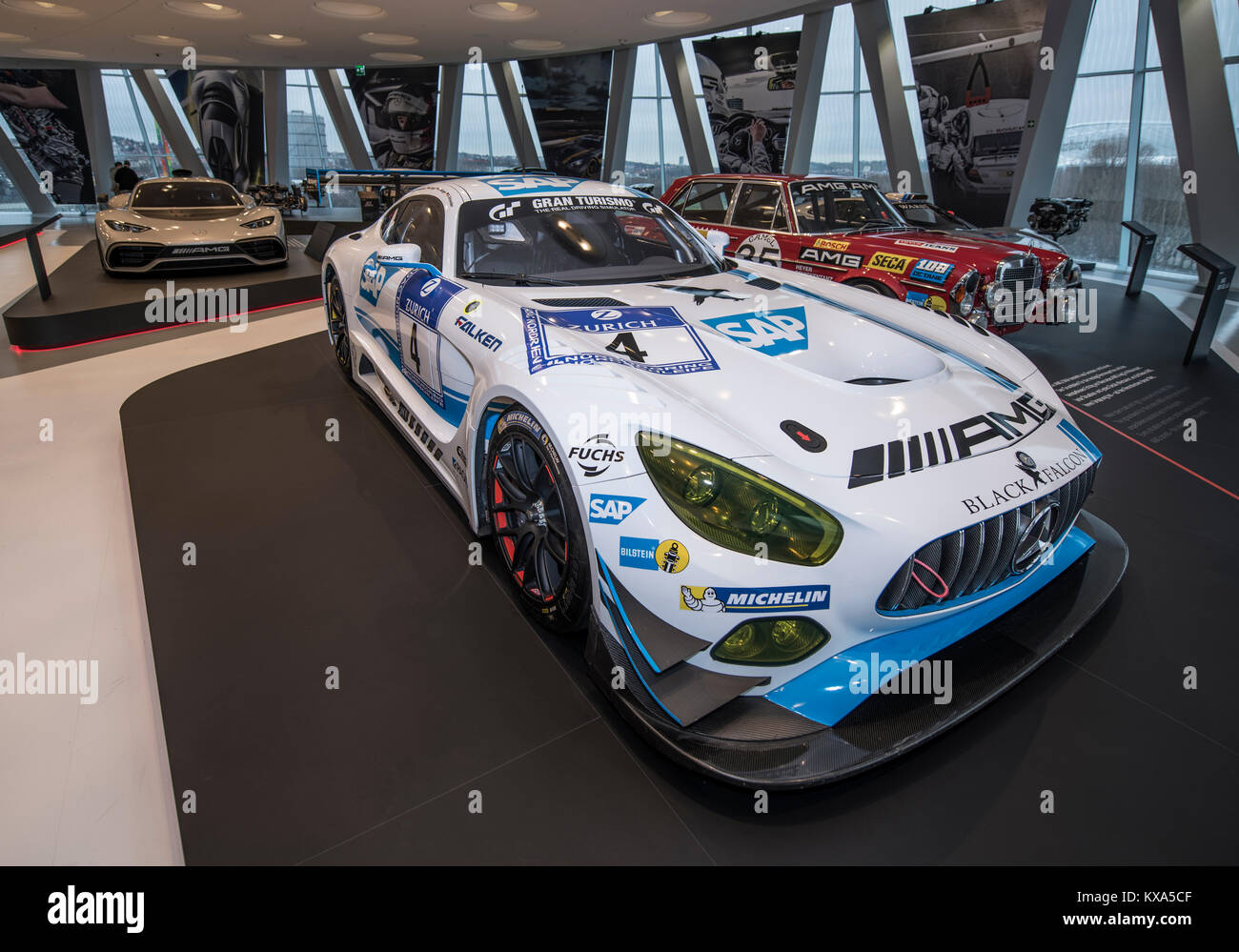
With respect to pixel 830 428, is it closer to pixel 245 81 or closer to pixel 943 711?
pixel 943 711

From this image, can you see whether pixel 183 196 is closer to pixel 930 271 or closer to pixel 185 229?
pixel 185 229

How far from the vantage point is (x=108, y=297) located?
631 centimetres

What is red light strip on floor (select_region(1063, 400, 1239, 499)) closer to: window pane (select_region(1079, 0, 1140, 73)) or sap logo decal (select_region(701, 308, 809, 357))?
sap logo decal (select_region(701, 308, 809, 357))

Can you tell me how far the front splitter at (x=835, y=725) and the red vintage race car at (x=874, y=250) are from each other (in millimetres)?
3322

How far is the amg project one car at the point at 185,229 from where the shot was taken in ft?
23.1

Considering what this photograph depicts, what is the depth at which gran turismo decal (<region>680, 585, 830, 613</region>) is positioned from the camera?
159 cm

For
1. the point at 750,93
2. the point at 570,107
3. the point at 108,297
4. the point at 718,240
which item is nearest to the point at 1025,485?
the point at 718,240

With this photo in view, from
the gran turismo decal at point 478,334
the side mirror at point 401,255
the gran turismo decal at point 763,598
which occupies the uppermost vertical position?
the side mirror at point 401,255

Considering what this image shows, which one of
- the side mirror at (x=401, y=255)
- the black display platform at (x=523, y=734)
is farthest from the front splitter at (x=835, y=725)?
the side mirror at (x=401, y=255)

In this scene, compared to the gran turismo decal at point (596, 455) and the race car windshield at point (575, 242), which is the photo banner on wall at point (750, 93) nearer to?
the race car windshield at point (575, 242)

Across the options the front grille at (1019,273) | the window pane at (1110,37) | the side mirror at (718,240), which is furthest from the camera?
the window pane at (1110,37)

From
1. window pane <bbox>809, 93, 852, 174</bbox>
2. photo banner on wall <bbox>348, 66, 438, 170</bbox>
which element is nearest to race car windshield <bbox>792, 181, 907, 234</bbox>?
window pane <bbox>809, 93, 852, 174</bbox>

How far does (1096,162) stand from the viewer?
33.6 ft

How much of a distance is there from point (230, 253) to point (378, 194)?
20.2 ft
